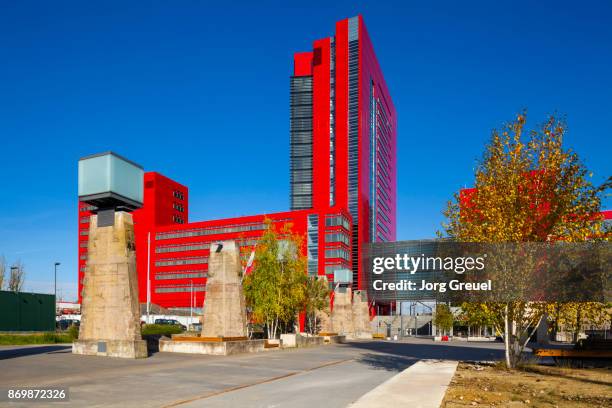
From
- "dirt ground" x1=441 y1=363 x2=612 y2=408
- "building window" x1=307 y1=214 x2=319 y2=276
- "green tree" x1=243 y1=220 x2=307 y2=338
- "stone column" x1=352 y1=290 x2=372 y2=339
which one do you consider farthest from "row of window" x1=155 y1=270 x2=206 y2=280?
"dirt ground" x1=441 y1=363 x2=612 y2=408

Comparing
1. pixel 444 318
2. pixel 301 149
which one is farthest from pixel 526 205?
pixel 301 149

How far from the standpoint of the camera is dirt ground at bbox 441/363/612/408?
1476 centimetres

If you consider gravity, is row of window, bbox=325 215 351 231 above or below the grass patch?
above

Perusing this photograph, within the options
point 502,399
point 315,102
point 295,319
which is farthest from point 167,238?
point 502,399

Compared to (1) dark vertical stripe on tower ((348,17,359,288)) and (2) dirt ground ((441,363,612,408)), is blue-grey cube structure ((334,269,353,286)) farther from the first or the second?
(1) dark vertical stripe on tower ((348,17,359,288))

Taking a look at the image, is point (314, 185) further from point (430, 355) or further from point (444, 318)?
point (430, 355)

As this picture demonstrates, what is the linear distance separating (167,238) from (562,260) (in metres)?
143

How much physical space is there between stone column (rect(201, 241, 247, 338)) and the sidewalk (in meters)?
17.9

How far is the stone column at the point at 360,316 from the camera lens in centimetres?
7531

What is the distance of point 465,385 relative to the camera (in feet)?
58.8

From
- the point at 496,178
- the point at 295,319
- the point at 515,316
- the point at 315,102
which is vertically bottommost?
the point at 295,319

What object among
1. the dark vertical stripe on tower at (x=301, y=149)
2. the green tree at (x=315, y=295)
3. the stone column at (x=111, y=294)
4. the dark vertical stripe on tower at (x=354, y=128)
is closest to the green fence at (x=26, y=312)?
the green tree at (x=315, y=295)

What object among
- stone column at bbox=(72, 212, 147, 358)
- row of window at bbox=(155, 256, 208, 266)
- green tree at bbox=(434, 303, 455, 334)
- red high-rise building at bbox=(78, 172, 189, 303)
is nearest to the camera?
stone column at bbox=(72, 212, 147, 358)

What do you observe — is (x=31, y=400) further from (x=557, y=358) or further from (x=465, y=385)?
(x=557, y=358)
